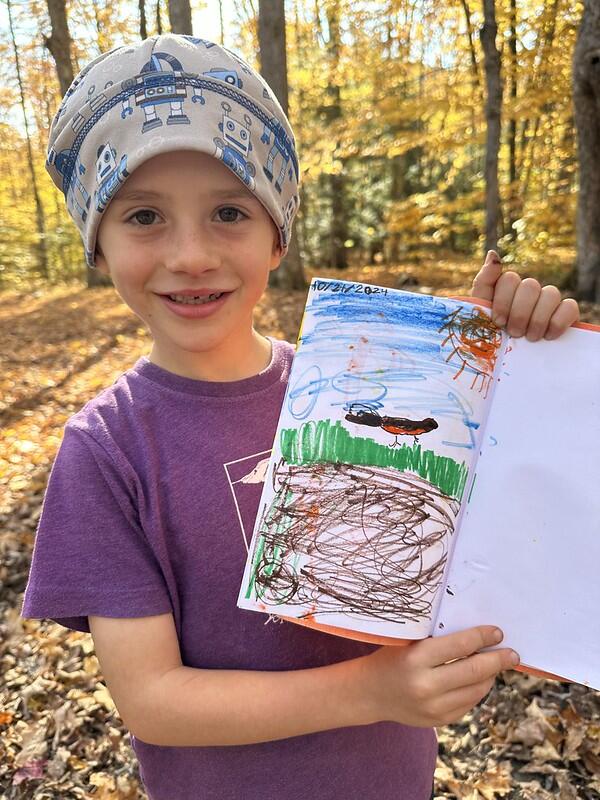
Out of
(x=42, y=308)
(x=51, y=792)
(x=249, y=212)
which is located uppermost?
(x=249, y=212)

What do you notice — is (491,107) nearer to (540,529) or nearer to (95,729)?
(540,529)

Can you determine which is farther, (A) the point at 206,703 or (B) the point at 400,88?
(B) the point at 400,88

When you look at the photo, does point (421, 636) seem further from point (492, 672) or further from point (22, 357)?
point (22, 357)

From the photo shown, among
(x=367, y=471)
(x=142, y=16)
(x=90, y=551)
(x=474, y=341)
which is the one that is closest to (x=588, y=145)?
(x=474, y=341)

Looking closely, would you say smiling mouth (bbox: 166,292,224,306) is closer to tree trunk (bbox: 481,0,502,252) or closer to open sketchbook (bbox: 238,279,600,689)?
open sketchbook (bbox: 238,279,600,689)

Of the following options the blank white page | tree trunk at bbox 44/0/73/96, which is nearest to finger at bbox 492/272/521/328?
the blank white page

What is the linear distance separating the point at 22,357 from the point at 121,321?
1.57 m

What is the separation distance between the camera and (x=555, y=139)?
10602 mm

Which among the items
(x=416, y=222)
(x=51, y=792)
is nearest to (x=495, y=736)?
(x=51, y=792)

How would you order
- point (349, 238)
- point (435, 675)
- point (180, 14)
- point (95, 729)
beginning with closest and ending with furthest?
point (435, 675)
point (95, 729)
point (180, 14)
point (349, 238)

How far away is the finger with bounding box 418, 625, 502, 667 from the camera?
2.44ft

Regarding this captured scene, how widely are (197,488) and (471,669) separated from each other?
49 cm

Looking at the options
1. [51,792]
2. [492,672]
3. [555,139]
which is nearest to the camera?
[492,672]

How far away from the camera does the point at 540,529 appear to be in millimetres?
810
